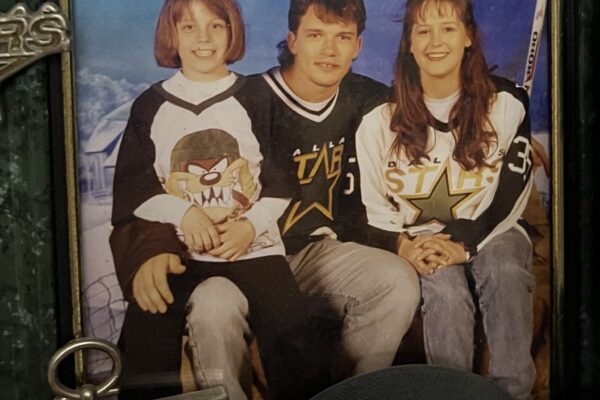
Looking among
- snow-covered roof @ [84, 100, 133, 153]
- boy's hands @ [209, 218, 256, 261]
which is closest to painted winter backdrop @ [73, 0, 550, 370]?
snow-covered roof @ [84, 100, 133, 153]

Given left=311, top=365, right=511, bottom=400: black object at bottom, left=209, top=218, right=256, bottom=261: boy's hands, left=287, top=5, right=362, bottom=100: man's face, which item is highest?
left=287, top=5, right=362, bottom=100: man's face

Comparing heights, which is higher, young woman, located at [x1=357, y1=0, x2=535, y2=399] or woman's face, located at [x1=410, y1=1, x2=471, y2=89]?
woman's face, located at [x1=410, y1=1, x2=471, y2=89]

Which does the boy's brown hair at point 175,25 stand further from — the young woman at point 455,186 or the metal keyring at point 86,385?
the metal keyring at point 86,385

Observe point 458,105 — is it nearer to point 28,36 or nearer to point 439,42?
point 439,42

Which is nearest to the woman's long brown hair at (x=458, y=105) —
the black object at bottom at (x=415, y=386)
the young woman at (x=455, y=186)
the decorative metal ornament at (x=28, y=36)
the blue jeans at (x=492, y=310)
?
the young woman at (x=455, y=186)

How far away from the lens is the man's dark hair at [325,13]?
2.28ft

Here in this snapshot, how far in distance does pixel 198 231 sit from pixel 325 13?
245 millimetres

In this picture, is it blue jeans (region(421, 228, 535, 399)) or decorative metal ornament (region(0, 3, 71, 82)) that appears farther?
blue jeans (region(421, 228, 535, 399))

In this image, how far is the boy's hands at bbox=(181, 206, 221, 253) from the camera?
2.26 feet

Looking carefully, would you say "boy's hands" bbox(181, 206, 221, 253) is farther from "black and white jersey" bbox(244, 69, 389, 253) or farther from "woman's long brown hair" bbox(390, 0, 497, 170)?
"woman's long brown hair" bbox(390, 0, 497, 170)

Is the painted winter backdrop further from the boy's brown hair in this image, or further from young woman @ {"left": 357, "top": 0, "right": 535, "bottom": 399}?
young woman @ {"left": 357, "top": 0, "right": 535, "bottom": 399}

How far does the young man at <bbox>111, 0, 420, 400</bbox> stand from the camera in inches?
27.4

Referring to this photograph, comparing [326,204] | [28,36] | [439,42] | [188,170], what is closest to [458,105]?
[439,42]

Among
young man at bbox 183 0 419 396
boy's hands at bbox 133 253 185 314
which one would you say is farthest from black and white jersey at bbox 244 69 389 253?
boy's hands at bbox 133 253 185 314
